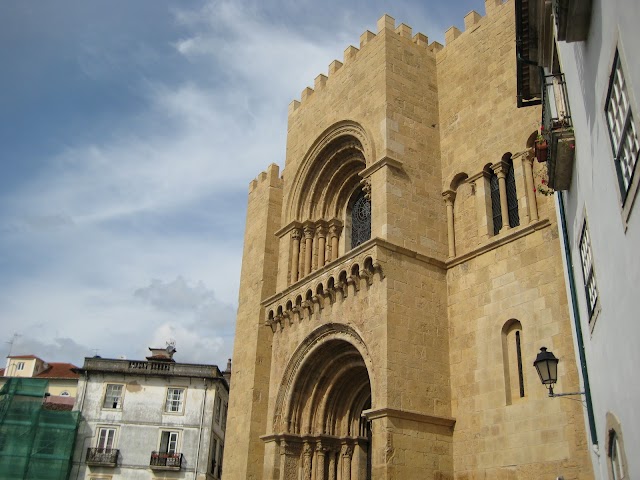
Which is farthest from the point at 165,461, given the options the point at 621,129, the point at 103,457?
the point at 621,129

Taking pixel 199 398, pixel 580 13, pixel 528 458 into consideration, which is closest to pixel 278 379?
pixel 528 458

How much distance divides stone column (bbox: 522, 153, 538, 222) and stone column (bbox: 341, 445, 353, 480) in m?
7.03

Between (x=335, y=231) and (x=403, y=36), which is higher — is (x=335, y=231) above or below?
below

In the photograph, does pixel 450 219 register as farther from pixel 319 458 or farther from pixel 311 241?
A: pixel 319 458

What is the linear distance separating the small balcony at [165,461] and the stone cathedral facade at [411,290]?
14852 millimetres

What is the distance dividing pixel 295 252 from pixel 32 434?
18675 mm

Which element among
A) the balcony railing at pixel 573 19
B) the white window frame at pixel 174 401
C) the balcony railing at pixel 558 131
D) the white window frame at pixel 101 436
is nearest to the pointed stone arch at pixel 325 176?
the balcony railing at pixel 558 131

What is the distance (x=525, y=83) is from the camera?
457 inches

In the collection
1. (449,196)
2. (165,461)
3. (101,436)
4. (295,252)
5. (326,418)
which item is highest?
(449,196)

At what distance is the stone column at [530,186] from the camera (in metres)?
13.7

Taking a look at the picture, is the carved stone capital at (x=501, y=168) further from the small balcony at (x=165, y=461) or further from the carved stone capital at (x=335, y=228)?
the small balcony at (x=165, y=461)

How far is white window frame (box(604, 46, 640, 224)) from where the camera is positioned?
17.8 ft

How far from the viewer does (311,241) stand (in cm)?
1844

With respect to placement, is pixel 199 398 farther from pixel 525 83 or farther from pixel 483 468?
pixel 525 83
